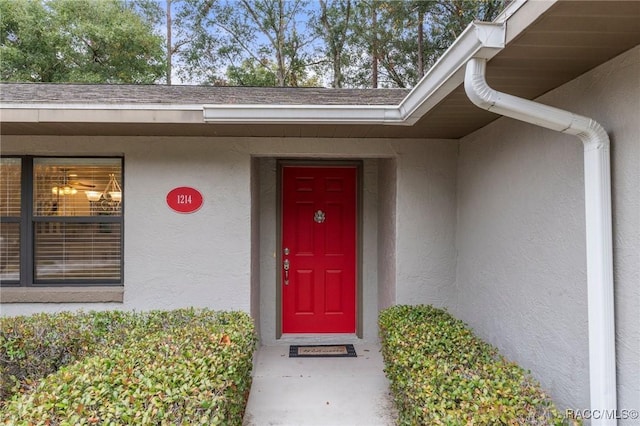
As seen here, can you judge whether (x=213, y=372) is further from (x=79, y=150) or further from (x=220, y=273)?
(x=79, y=150)

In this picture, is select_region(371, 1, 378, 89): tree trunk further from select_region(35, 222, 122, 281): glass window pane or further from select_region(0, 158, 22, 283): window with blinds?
select_region(0, 158, 22, 283): window with blinds

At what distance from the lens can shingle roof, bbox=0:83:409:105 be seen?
4035mm

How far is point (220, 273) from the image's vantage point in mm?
3875

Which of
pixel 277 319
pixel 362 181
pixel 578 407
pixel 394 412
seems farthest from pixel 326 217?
pixel 578 407

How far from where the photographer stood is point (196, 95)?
446 centimetres

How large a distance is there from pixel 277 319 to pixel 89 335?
2.15m

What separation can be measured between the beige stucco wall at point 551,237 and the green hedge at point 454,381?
0.31m

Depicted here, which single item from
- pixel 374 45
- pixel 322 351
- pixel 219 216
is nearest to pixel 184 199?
pixel 219 216

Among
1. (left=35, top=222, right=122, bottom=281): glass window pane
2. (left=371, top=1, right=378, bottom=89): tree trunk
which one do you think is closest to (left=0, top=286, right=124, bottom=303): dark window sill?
(left=35, top=222, right=122, bottom=281): glass window pane

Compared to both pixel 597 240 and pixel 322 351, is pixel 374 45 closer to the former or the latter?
pixel 322 351

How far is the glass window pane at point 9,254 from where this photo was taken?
3859 millimetres

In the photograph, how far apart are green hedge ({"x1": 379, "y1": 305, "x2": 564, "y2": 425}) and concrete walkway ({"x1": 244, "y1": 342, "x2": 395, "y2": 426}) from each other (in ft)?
1.57

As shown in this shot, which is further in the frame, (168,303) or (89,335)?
(168,303)

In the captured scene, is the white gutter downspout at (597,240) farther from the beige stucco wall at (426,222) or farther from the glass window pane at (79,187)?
the glass window pane at (79,187)
